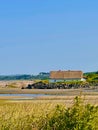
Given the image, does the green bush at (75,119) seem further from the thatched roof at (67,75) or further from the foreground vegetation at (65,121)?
the thatched roof at (67,75)

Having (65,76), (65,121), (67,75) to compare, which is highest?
(67,75)

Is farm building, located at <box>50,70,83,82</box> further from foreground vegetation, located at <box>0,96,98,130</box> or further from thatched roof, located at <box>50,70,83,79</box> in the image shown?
foreground vegetation, located at <box>0,96,98,130</box>

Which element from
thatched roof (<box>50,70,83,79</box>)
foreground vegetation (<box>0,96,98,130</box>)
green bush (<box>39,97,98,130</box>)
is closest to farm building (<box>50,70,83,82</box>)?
thatched roof (<box>50,70,83,79</box>)

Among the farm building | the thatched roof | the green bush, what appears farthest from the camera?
the farm building

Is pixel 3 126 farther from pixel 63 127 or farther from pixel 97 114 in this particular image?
pixel 97 114

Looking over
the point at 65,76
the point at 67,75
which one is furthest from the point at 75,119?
the point at 67,75

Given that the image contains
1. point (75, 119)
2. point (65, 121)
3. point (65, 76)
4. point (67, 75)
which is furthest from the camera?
point (67, 75)

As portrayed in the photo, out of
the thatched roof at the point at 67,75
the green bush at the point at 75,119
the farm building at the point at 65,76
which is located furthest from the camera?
the farm building at the point at 65,76

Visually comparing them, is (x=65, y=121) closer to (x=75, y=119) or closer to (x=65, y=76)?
(x=75, y=119)

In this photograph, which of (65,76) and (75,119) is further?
(65,76)

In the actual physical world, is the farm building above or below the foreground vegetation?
above

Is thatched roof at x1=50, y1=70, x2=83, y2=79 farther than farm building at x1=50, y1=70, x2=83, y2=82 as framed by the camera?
No

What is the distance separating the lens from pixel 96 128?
14.1m

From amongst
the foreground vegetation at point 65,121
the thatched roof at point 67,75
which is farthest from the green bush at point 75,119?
the thatched roof at point 67,75
